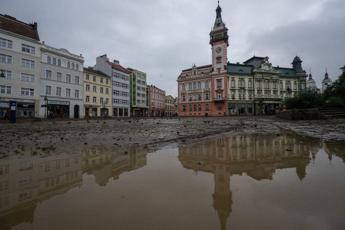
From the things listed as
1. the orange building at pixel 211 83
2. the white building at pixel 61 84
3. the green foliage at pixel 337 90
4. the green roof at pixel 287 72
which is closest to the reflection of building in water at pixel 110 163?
the green foliage at pixel 337 90

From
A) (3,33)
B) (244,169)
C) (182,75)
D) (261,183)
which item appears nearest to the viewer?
(261,183)

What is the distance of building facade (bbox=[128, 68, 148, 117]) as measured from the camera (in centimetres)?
6362

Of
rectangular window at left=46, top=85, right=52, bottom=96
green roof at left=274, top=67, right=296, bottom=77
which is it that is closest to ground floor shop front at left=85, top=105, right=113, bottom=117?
rectangular window at left=46, top=85, right=52, bottom=96

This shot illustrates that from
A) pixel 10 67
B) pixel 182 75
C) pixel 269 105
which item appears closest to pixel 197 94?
pixel 182 75

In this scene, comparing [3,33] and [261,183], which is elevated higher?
[3,33]

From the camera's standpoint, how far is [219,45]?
5331cm

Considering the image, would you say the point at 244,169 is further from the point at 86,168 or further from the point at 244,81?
the point at 244,81

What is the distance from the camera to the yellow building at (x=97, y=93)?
4628 cm

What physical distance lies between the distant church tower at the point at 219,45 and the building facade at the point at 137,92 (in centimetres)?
2542

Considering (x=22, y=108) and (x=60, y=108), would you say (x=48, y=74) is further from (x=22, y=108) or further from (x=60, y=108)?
(x=22, y=108)

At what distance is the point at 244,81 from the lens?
5478 centimetres

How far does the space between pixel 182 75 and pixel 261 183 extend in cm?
5911

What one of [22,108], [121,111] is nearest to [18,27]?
[22,108]

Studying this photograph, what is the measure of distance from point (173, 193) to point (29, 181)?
2.28m
